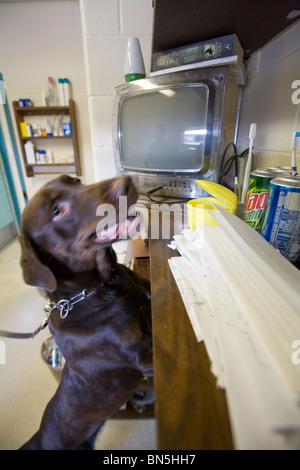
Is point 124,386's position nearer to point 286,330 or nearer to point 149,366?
point 149,366

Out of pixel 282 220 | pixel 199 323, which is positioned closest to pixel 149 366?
pixel 199 323

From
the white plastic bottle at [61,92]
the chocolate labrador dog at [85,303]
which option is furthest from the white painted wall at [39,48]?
the chocolate labrador dog at [85,303]

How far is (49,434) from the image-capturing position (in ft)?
1.89

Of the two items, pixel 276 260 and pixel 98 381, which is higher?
pixel 276 260

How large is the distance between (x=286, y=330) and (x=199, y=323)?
10cm

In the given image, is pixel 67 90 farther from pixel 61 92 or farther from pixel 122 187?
pixel 122 187

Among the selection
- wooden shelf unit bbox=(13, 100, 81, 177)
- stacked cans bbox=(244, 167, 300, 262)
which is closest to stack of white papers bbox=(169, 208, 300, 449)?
stacked cans bbox=(244, 167, 300, 262)

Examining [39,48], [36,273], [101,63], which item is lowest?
[36,273]

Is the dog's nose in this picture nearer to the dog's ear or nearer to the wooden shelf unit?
the dog's ear

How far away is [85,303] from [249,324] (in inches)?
16.8

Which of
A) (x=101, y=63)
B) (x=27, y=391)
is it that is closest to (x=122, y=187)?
(x=101, y=63)

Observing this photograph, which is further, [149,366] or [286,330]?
[149,366]

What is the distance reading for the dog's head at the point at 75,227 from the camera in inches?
20.0

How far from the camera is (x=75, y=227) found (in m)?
0.55
